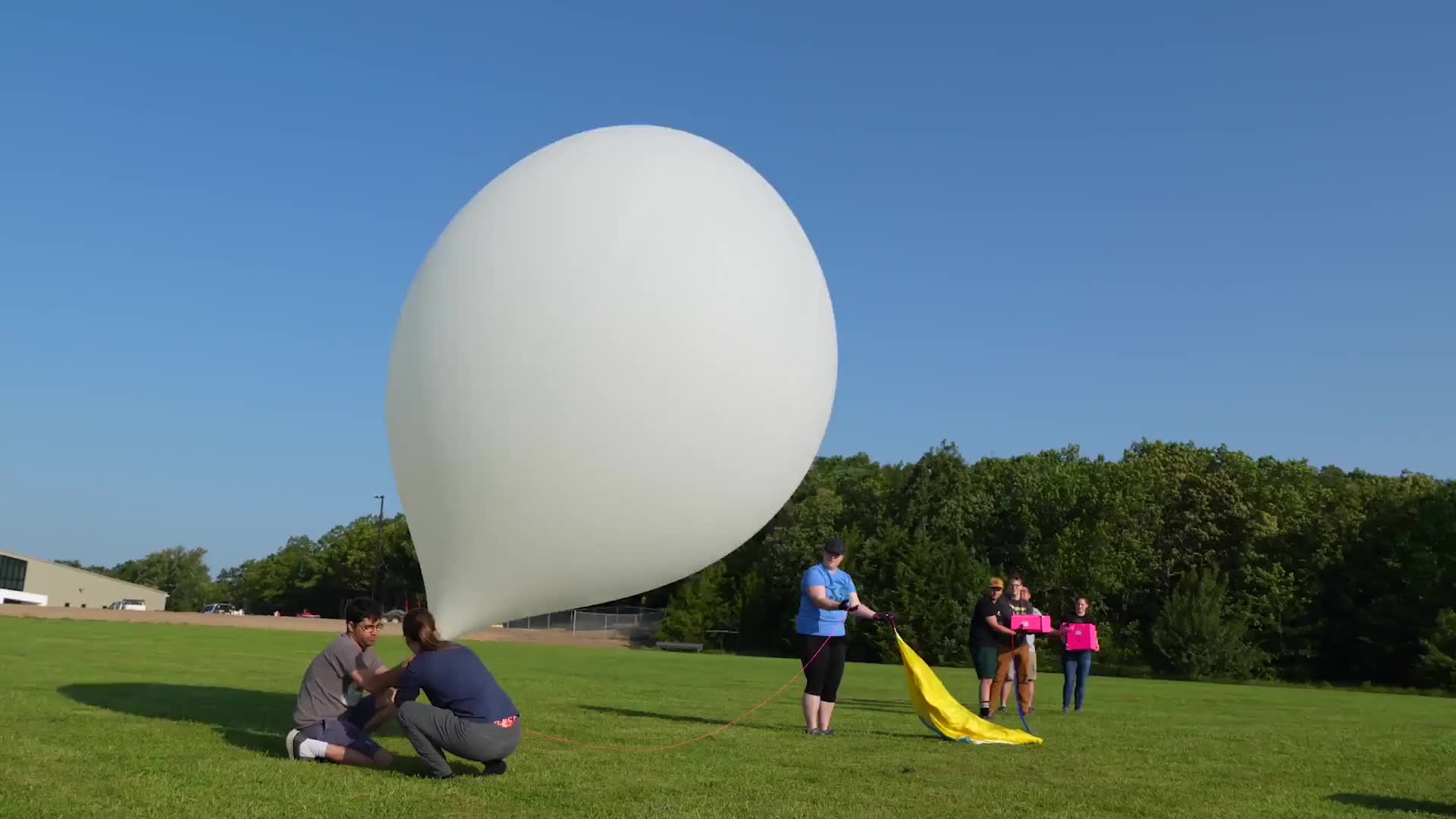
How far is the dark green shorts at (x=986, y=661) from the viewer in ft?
44.0

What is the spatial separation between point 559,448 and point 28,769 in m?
3.81

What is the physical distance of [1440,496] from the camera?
46.5m

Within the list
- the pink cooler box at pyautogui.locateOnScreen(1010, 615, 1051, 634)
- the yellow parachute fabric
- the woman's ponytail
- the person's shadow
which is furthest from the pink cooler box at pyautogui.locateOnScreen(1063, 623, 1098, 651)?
the woman's ponytail

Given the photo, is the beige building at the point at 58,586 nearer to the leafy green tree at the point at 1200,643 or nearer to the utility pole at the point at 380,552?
the utility pole at the point at 380,552

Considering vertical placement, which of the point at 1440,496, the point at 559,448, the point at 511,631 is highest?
the point at 1440,496

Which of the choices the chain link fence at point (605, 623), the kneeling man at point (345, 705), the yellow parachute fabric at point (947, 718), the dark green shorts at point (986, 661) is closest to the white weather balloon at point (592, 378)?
the kneeling man at point (345, 705)

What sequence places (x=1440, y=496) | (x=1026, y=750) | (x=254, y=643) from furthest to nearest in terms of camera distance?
(x=1440, y=496), (x=254, y=643), (x=1026, y=750)

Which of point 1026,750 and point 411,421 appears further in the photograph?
point 1026,750

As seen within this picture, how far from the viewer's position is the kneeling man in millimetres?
7910

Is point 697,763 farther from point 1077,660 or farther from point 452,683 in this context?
point 1077,660

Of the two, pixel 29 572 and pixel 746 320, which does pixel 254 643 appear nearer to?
pixel 746 320

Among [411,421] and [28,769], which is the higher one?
[411,421]

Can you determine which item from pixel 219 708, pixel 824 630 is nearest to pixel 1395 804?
pixel 824 630

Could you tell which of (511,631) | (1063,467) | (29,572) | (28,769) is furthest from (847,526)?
(29,572)
